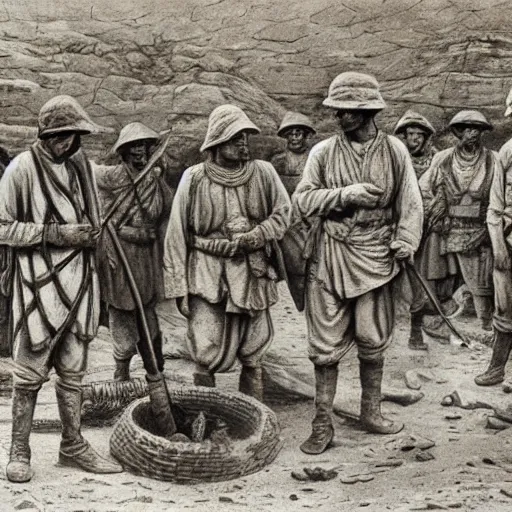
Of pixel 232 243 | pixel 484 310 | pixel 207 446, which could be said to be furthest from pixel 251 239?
pixel 484 310

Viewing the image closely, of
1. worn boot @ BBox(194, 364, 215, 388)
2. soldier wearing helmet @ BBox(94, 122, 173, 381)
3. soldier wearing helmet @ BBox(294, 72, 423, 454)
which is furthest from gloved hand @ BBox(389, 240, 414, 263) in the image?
soldier wearing helmet @ BBox(94, 122, 173, 381)

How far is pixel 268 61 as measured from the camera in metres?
9.64

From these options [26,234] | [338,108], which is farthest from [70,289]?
[338,108]

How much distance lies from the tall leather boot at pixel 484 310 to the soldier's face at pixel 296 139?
2042 mm

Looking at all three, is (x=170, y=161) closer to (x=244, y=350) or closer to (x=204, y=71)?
(x=204, y=71)

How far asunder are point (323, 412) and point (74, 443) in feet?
5.69

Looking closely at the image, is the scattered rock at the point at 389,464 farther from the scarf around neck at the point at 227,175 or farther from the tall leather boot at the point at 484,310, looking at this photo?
the tall leather boot at the point at 484,310

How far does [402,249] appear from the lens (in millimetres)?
7113

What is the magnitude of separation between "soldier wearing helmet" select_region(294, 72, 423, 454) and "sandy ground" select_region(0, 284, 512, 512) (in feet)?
1.16

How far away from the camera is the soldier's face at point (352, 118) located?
7.12 metres

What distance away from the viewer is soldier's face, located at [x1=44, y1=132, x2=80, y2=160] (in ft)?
21.4

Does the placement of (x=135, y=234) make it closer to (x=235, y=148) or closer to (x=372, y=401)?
(x=235, y=148)

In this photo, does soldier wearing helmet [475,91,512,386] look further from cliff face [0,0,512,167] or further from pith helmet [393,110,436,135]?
cliff face [0,0,512,167]

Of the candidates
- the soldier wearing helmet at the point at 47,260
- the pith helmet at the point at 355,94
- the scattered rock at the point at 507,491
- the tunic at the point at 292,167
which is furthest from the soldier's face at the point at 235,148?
the scattered rock at the point at 507,491
